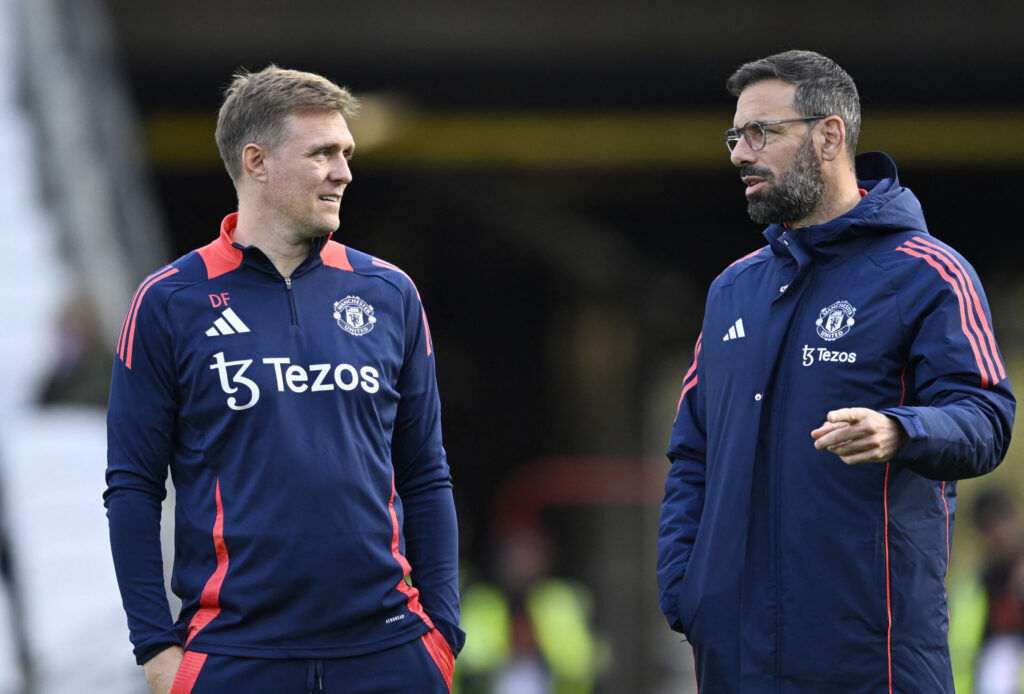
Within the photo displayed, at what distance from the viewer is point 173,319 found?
3.88 metres

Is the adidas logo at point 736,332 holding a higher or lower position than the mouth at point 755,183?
lower

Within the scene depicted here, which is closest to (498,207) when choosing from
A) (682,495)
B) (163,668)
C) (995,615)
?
(995,615)

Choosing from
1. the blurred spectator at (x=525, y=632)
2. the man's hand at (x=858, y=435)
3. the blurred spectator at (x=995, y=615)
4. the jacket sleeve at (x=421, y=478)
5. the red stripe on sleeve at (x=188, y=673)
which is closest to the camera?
the man's hand at (x=858, y=435)

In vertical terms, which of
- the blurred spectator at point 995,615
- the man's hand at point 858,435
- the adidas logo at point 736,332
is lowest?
the blurred spectator at point 995,615

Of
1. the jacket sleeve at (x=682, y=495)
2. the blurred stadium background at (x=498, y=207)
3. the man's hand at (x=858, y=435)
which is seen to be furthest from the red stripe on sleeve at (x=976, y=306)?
the blurred stadium background at (x=498, y=207)

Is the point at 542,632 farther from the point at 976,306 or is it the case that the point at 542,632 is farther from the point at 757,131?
the point at 976,306

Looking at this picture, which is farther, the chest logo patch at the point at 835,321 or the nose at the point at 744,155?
the nose at the point at 744,155

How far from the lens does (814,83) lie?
411 cm

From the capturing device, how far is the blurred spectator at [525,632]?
13820 mm

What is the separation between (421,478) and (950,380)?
4.21ft

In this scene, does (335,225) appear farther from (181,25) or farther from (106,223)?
(181,25)

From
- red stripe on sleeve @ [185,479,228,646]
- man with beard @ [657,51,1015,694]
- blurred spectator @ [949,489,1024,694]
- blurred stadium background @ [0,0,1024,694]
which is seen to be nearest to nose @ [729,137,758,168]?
man with beard @ [657,51,1015,694]

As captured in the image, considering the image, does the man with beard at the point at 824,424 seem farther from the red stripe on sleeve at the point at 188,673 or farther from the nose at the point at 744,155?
the red stripe on sleeve at the point at 188,673

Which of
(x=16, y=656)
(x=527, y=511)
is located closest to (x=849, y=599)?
(x=16, y=656)
